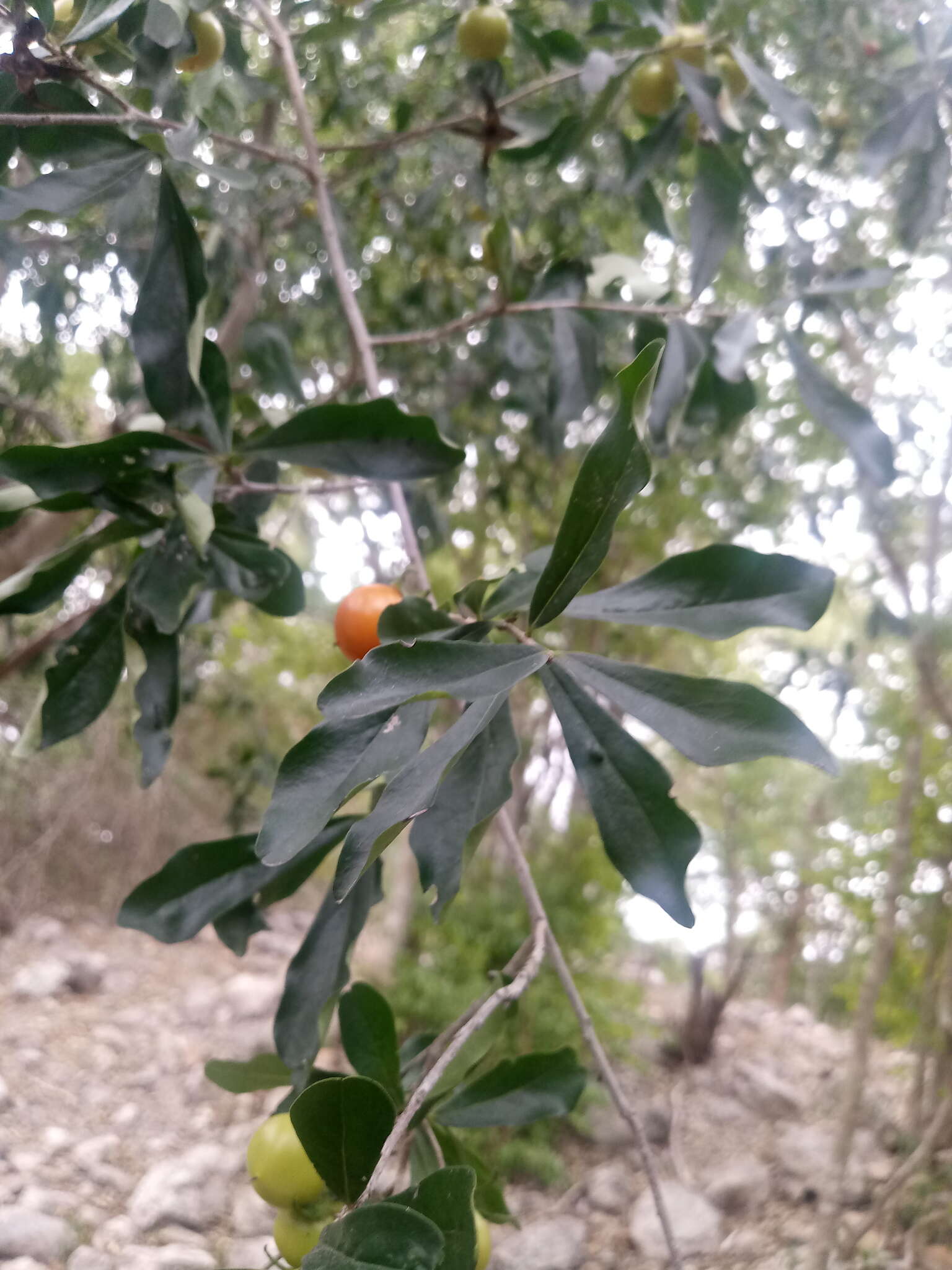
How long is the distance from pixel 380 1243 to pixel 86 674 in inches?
19.6

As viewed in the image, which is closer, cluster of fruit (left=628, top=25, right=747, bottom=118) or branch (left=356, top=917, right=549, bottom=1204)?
branch (left=356, top=917, right=549, bottom=1204)

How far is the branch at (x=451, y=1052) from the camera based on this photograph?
0.32 meters

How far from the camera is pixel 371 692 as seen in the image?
393 mm

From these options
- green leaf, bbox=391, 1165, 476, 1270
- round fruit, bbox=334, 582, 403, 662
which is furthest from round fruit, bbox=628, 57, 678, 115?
green leaf, bbox=391, 1165, 476, 1270

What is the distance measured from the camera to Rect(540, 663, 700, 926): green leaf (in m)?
0.45

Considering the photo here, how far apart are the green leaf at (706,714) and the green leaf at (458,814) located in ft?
0.22

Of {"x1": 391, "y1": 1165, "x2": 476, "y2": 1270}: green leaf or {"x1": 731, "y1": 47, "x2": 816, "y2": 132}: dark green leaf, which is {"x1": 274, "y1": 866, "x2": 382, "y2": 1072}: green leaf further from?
{"x1": 731, "y1": 47, "x2": 816, "y2": 132}: dark green leaf

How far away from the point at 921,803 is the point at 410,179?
1.63 meters

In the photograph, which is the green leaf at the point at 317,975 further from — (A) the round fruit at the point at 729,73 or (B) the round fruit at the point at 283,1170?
(A) the round fruit at the point at 729,73

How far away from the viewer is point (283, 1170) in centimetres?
48

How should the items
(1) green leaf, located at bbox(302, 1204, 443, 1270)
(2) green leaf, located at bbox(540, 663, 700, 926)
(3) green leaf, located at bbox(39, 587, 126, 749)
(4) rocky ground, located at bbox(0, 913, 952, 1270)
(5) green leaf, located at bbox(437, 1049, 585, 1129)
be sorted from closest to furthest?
(1) green leaf, located at bbox(302, 1204, 443, 1270) → (2) green leaf, located at bbox(540, 663, 700, 926) → (5) green leaf, located at bbox(437, 1049, 585, 1129) → (3) green leaf, located at bbox(39, 587, 126, 749) → (4) rocky ground, located at bbox(0, 913, 952, 1270)

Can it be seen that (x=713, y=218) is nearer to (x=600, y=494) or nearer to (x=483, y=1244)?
(x=600, y=494)

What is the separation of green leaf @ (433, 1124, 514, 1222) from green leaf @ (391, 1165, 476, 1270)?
21 centimetres

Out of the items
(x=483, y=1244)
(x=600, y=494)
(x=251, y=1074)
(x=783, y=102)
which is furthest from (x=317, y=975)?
(x=783, y=102)
